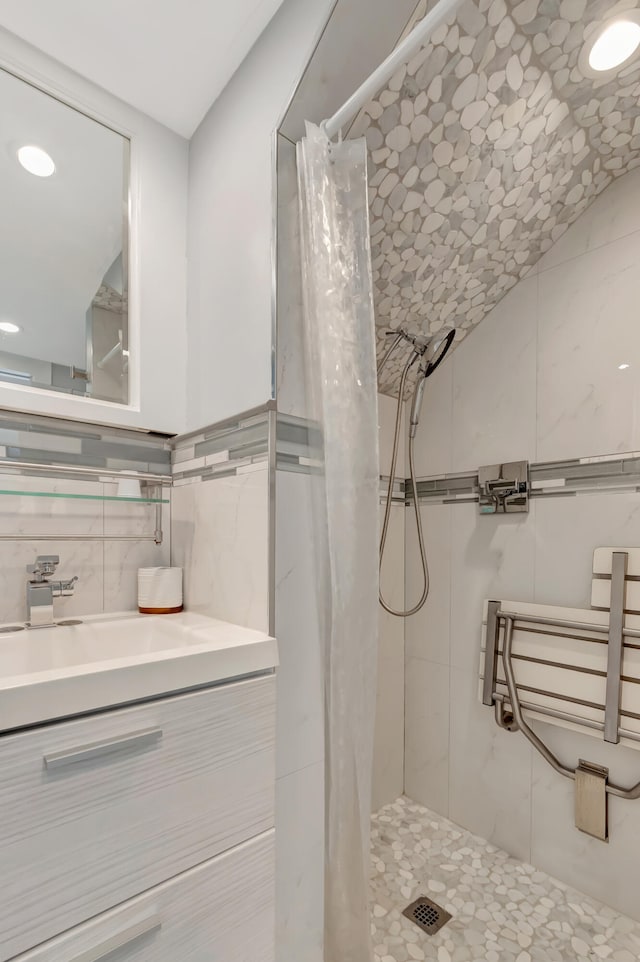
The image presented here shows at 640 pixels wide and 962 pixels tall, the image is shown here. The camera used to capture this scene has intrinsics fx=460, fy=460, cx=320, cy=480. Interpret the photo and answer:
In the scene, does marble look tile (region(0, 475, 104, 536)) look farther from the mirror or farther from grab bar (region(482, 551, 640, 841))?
grab bar (region(482, 551, 640, 841))

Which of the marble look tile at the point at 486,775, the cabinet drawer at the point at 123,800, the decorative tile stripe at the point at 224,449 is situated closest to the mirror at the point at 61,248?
the decorative tile stripe at the point at 224,449

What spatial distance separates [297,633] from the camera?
3.37 feet

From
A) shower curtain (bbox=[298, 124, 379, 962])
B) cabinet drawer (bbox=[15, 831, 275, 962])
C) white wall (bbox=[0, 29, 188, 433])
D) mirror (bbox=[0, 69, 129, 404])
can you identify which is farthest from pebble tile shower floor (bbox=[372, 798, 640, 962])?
mirror (bbox=[0, 69, 129, 404])

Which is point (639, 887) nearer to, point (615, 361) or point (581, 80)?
point (615, 361)

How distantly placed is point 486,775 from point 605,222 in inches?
73.0

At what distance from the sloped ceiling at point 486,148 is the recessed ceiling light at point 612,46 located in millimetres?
22

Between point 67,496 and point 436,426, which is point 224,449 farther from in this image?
point 436,426

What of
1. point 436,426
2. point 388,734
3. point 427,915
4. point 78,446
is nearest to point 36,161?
point 78,446

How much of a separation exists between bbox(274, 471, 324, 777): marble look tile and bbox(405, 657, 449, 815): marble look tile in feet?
2.79

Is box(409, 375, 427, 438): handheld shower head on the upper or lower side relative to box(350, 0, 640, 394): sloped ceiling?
lower

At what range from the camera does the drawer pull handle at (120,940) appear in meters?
0.67

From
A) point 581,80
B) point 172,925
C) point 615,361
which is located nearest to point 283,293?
point 581,80

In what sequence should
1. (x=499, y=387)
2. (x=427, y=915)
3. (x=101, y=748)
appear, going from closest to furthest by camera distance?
(x=101, y=748) < (x=427, y=915) < (x=499, y=387)

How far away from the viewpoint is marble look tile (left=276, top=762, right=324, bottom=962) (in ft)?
3.22
